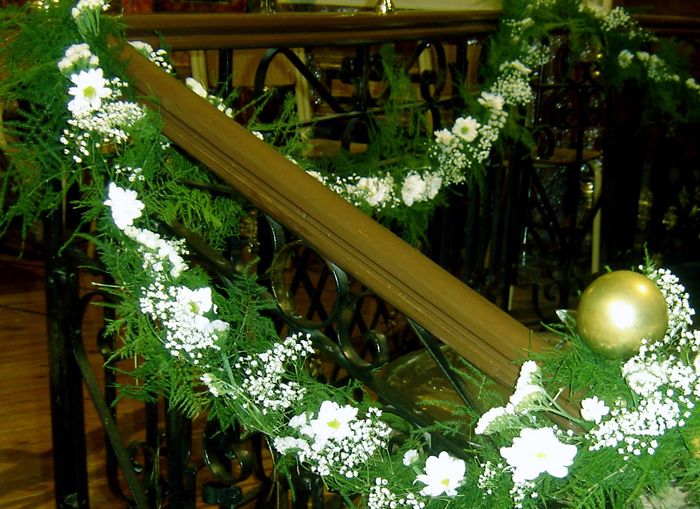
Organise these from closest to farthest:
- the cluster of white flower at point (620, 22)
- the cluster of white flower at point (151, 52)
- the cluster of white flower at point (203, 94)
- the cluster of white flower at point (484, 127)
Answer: the cluster of white flower at point (151, 52) < the cluster of white flower at point (203, 94) < the cluster of white flower at point (484, 127) < the cluster of white flower at point (620, 22)

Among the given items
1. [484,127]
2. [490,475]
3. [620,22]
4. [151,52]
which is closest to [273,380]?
[490,475]

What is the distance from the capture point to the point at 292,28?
204 centimetres

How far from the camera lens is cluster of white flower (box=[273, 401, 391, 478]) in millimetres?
1437

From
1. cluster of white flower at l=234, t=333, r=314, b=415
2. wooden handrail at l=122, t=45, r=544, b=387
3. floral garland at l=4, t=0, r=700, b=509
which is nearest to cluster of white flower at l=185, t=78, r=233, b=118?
floral garland at l=4, t=0, r=700, b=509

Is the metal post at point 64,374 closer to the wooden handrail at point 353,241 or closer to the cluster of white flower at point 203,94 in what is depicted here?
the cluster of white flower at point 203,94

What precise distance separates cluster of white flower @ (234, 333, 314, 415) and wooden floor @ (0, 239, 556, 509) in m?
1.31

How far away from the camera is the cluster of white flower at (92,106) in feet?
5.02

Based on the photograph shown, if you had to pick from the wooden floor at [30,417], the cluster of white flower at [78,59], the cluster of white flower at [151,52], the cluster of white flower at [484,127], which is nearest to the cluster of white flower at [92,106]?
the cluster of white flower at [78,59]

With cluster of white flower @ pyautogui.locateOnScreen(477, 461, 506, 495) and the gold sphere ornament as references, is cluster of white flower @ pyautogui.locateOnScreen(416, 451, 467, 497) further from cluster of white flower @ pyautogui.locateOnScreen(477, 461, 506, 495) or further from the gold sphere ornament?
the gold sphere ornament

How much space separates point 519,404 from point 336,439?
0.31 metres

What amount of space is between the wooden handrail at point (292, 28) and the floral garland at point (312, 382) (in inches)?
3.8

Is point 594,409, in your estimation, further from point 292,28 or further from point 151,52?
point 292,28

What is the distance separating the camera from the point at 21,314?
169 inches

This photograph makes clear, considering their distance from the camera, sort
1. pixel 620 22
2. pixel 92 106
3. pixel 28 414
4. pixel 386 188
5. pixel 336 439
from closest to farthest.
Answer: pixel 336 439 < pixel 92 106 < pixel 386 188 < pixel 620 22 < pixel 28 414
